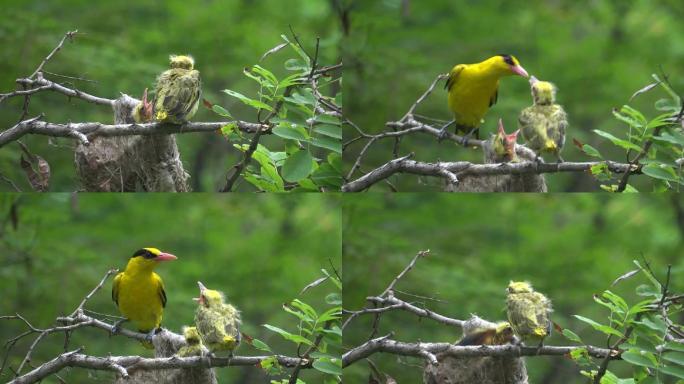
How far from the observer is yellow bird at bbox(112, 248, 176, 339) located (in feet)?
19.8

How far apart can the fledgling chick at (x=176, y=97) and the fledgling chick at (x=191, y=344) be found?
1.17 m

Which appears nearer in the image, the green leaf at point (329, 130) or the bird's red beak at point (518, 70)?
the bird's red beak at point (518, 70)

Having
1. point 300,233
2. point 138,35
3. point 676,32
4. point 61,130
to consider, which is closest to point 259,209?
point 300,233

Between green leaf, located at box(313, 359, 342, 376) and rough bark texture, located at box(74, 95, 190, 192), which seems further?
→ green leaf, located at box(313, 359, 342, 376)

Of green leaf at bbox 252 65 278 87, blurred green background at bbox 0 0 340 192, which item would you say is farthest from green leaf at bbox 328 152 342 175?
green leaf at bbox 252 65 278 87

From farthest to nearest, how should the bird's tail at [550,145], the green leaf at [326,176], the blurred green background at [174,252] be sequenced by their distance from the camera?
the blurred green background at [174,252] < the green leaf at [326,176] < the bird's tail at [550,145]

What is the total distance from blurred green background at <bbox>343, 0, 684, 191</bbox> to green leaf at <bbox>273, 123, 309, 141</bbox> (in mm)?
409

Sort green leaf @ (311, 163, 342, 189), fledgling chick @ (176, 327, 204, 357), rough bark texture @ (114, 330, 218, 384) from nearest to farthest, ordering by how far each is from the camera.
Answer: fledgling chick @ (176, 327, 204, 357), rough bark texture @ (114, 330, 218, 384), green leaf @ (311, 163, 342, 189)

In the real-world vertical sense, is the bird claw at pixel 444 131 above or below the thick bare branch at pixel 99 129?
below

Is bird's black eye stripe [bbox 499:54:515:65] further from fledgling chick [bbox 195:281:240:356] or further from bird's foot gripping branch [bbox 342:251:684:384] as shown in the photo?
fledgling chick [bbox 195:281:240:356]

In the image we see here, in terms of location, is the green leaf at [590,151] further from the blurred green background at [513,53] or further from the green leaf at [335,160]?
the green leaf at [335,160]

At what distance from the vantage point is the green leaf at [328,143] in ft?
19.2

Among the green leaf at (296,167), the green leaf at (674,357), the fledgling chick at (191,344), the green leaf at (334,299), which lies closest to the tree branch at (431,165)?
the green leaf at (296,167)

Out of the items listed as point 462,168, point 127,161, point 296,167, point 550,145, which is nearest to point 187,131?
point 127,161
